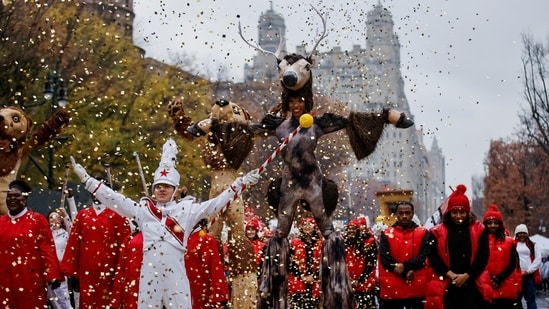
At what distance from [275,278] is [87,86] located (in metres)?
17.1

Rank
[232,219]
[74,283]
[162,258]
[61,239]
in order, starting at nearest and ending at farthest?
1. [162,258]
2. [74,283]
3. [232,219]
4. [61,239]

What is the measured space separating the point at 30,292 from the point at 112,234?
1.22 metres

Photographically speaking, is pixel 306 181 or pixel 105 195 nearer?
pixel 105 195

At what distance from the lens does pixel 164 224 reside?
33.3 feet

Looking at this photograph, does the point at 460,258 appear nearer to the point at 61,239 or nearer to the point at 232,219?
the point at 232,219

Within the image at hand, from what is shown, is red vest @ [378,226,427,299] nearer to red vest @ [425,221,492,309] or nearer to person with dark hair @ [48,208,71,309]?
red vest @ [425,221,492,309]

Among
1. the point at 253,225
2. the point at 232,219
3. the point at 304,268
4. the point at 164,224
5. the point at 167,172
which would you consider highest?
the point at 253,225

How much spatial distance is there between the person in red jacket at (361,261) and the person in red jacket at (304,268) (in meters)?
0.47

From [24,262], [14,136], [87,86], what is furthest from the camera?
[87,86]

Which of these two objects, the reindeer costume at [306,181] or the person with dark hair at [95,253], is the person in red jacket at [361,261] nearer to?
the person with dark hair at [95,253]

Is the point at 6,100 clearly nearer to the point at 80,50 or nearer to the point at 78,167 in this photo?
the point at 80,50

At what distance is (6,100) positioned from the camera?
27.9m

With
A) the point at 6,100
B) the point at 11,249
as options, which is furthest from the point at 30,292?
the point at 6,100

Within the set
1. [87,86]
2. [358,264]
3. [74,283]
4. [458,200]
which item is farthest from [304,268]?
[87,86]
